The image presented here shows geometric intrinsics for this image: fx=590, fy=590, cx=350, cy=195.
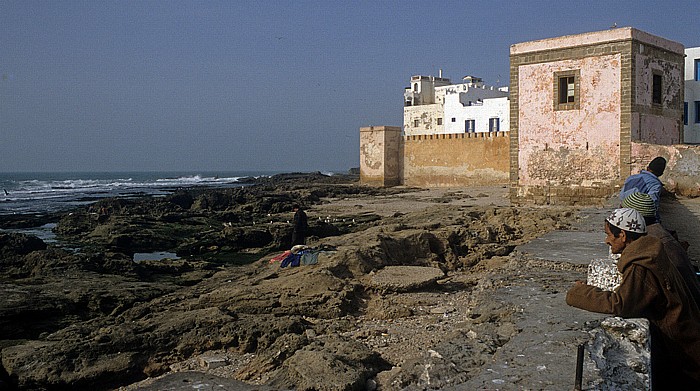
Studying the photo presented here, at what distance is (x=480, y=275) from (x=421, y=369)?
224 inches

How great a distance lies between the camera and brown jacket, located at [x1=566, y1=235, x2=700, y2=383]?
3141mm

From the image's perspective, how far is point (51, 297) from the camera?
8.20 m

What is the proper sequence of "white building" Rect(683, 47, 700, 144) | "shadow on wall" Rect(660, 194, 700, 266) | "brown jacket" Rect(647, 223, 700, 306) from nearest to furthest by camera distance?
"brown jacket" Rect(647, 223, 700, 306), "shadow on wall" Rect(660, 194, 700, 266), "white building" Rect(683, 47, 700, 144)

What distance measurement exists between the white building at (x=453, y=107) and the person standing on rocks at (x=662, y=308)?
40.5m

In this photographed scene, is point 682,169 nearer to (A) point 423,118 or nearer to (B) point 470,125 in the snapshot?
(B) point 470,125

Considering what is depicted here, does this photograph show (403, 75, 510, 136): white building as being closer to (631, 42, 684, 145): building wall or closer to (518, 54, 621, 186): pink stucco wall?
(631, 42, 684, 145): building wall

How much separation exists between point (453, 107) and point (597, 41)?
112ft

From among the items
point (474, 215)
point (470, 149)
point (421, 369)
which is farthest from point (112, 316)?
point (470, 149)

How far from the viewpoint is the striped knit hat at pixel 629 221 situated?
3.50 m

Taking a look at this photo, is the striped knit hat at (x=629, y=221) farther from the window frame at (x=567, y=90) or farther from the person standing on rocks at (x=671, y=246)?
the window frame at (x=567, y=90)

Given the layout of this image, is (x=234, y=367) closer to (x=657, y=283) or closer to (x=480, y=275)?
(x=657, y=283)

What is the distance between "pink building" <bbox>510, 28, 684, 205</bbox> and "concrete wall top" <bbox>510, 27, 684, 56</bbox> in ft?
0.09

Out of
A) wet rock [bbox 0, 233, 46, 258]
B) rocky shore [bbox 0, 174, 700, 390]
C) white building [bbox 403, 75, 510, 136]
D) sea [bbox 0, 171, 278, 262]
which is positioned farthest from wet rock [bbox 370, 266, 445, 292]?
white building [bbox 403, 75, 510, 136]

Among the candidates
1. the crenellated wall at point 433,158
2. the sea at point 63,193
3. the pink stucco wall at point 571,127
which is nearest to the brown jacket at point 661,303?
the sea at point 63,193
